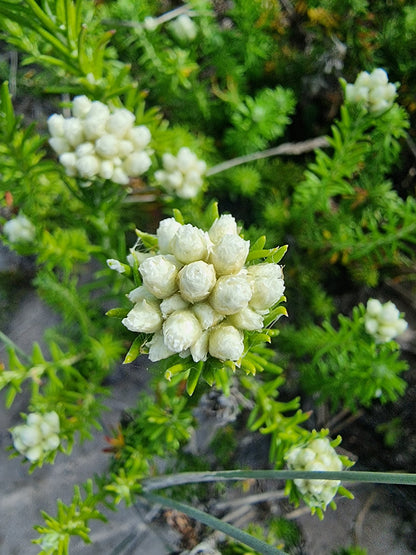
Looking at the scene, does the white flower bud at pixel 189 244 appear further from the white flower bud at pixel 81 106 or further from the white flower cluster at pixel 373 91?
the white flower cluster at pixel 373 91

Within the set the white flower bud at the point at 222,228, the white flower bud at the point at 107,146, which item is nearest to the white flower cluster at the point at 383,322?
the white flower bud at the point at 222,228

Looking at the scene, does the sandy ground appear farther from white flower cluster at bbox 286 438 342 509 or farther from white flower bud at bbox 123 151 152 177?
white flower bud at bbox 123 151 152 177

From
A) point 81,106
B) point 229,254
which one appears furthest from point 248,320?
point 81,106

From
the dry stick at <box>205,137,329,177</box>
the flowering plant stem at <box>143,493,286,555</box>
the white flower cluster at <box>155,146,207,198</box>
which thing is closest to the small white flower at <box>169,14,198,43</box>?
the dry stick at <box>205,137,329,177</box>

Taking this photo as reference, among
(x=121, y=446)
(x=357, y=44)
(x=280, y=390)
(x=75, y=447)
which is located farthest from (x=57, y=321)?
(x=357, y=44)

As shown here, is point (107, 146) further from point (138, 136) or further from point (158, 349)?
point (158, 349)

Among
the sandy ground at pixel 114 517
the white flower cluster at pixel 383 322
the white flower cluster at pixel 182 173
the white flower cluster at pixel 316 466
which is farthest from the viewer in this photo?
the sandy ground at pixel 114 517

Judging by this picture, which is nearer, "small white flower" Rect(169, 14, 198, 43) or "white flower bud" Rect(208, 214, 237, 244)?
"white flower bud" Rect(208, 214, 237, 244)
